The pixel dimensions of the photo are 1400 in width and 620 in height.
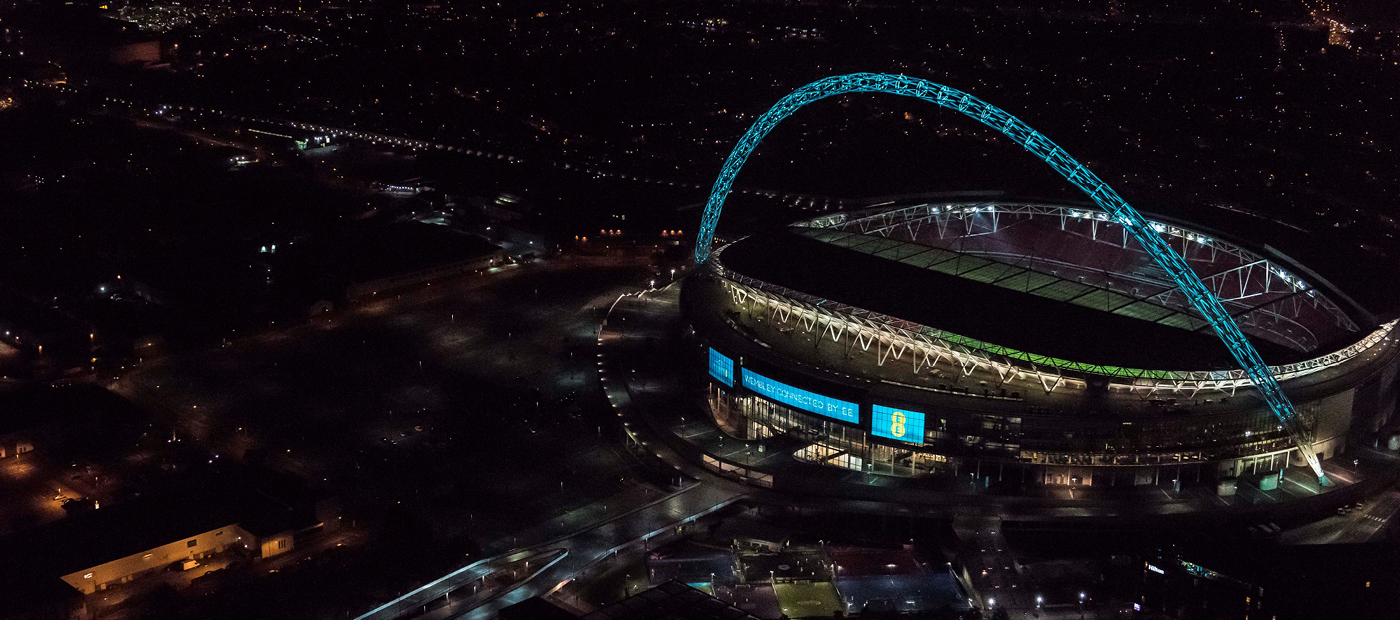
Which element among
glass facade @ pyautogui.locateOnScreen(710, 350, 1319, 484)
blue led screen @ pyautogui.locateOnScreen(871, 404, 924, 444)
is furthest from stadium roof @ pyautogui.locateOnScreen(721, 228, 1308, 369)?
blue led screen @ pyautogui.locateOnScreen(871, 404, 924, 444)

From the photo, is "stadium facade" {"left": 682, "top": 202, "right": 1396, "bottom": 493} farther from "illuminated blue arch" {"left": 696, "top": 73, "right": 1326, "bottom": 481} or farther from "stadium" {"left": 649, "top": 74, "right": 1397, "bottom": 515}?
"illuminated blue arch" {"left": 696, "top": 73, "right": 1326, "bottom": 481}

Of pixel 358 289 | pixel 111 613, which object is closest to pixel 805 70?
pixel 358 289

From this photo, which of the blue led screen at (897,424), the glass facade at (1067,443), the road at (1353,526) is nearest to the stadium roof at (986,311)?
the glass facade at (1067,443)

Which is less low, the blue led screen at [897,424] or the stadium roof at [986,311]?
the stadium roof at [986,311]

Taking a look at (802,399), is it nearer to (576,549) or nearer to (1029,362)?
(1029,362)

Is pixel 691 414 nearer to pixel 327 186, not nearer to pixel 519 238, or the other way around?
pixel 519 238

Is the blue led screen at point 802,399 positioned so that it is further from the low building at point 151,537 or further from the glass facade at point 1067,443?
the low building at point 151,537

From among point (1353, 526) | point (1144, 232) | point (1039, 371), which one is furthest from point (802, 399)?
point (1353, 526)
